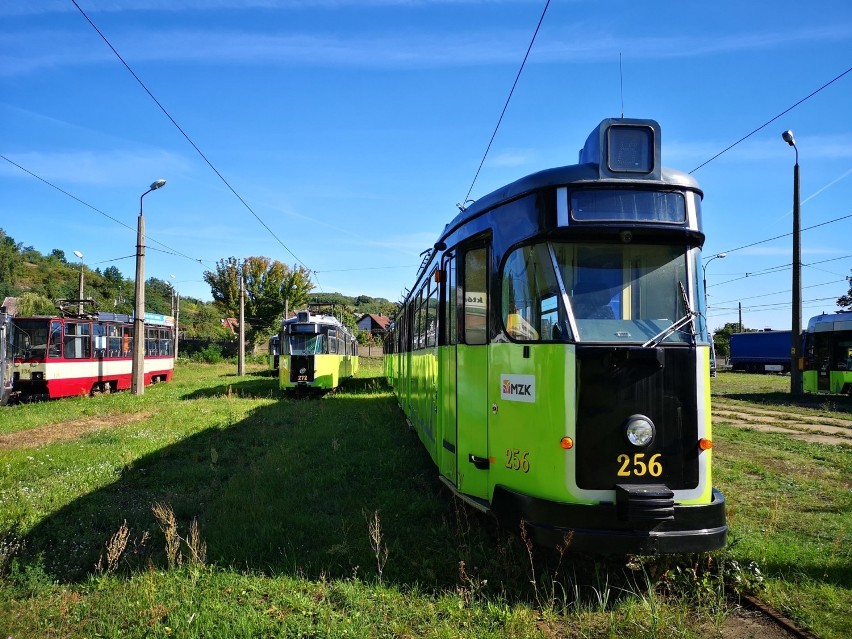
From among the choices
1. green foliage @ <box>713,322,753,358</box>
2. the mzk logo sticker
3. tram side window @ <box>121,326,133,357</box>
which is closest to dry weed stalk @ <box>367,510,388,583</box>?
the mzk logo sticker

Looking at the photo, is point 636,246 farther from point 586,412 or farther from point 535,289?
point 586,412

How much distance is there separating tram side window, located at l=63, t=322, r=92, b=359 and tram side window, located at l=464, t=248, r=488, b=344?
1819 centimetres

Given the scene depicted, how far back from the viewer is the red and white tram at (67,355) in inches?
696

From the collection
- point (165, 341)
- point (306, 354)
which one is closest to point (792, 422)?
point (306, 354)

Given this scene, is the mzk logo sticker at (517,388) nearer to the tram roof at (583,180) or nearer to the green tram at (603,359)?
the green tram at (603,359)

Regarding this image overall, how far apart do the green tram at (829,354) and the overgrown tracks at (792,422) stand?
5579mm

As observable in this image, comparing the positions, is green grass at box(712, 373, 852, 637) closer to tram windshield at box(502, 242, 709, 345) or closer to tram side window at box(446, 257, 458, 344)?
tram windshield at box(502, 242, 709, 345)

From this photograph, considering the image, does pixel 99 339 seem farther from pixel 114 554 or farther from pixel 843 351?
pixel 843 351

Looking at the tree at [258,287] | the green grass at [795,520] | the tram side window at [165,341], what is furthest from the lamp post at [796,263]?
the tree at [258,287]

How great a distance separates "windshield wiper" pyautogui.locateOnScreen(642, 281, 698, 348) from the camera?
13.8 feet

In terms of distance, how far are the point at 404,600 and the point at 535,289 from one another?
98.5 inches

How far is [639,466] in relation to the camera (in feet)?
13.7

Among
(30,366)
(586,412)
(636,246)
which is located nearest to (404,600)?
(586,412)

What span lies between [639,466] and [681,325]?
43.9 inches
